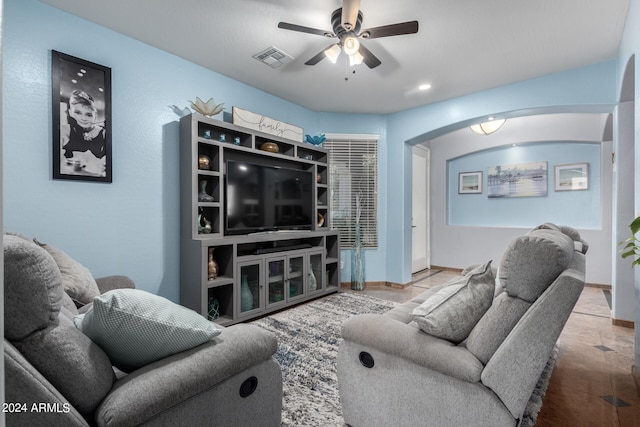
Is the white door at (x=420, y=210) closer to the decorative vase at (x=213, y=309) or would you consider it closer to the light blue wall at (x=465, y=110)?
the light blue wall at (x=465, y=110)

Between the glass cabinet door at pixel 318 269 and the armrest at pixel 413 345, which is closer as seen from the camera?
the armrest at pixel 413 345

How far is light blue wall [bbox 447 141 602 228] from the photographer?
492 cm

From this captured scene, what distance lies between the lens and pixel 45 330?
33.7 inches

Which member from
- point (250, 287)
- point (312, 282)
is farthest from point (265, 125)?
point (312, 282)

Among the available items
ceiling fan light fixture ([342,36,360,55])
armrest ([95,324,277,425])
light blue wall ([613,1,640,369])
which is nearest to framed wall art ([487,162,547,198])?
light blue wall ([613,1,640,369])

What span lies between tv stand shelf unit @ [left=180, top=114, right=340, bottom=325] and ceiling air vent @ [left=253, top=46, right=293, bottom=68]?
0.75m

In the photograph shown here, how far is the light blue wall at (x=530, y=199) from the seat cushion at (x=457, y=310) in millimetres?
4923

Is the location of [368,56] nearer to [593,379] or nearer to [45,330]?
[45,330]

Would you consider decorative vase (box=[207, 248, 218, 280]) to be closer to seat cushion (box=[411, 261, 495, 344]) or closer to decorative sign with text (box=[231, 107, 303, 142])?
decorative sign with text (box=[231, 107, 303, 142])

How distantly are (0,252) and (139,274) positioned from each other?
2600 mm

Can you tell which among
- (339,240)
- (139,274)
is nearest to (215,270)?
(139,274)

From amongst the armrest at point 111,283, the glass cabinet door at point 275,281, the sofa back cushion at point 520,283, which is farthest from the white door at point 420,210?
the armrest at point 111,283

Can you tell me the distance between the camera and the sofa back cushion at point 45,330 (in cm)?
81

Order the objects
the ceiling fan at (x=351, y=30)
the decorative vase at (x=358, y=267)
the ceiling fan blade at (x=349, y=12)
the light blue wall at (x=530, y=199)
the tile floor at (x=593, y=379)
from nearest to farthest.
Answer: the tile floor at (x=593, y=379), the ceiling fan blade at (x=349, y=12), the ceiling fan at (x=351, y=30), the decorative vase at (x=358, y=267), the light blue wall at (x=530, y=199)
